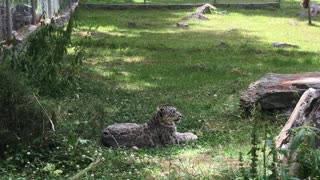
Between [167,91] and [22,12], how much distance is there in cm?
470

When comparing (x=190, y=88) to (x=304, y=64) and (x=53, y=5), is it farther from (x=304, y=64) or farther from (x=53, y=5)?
(x=53, y=5)

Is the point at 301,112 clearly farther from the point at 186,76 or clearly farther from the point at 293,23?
the point at 293,23

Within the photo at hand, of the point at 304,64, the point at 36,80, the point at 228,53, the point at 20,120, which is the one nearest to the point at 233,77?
the point at 304,64

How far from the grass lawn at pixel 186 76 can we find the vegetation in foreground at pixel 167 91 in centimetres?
2

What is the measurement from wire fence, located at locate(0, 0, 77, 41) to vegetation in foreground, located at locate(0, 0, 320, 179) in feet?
3.46

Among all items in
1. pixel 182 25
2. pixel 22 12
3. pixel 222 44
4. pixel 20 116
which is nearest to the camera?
pixel 20 116

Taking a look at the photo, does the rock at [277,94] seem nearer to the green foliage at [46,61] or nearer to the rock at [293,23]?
the green foliage at [46,61]

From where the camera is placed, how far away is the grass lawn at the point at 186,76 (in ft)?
21.6

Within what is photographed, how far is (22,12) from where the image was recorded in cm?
1359

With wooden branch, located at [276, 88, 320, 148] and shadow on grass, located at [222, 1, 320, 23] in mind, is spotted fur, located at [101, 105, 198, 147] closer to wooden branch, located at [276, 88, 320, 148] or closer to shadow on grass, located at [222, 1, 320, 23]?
wooden branch, located at [276, 88, 320, 148]

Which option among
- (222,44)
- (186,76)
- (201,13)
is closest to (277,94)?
(186,76)

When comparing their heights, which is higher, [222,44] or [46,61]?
[46,61]

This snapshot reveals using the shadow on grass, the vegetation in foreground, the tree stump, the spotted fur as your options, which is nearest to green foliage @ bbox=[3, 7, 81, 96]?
the vegetation in foreground

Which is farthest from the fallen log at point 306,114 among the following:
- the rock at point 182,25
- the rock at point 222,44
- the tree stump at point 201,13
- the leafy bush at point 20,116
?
the tree stump at point 201,13
